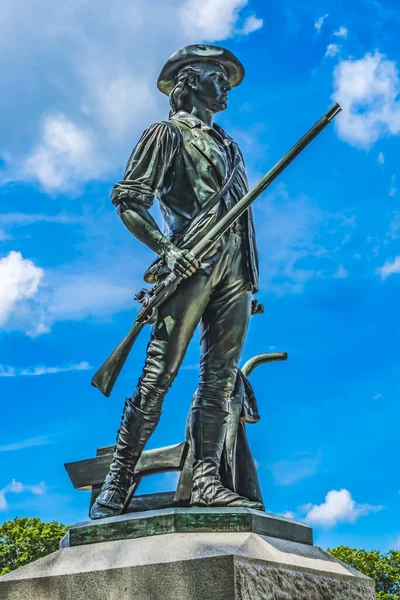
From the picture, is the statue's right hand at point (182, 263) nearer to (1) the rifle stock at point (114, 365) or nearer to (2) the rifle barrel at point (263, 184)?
(2) the rifle barrel at point (263, 184)

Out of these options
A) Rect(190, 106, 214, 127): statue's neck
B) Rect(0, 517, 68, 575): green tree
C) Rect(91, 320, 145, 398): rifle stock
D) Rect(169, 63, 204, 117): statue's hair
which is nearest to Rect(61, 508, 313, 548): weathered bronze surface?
Rect(91, 320, 145, 398): rifle stock

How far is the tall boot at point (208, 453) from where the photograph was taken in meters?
6.68

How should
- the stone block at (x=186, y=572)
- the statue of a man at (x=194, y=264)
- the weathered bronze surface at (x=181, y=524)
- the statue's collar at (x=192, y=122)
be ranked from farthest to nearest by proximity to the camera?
the statue's collar at (x=192, y=122) → the statue of a man at (x=194, y=264) → the weathered bronze surface at (x=181, y=524) → the stone block at (x=186, y=572)

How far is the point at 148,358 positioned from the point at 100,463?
114 centimetres

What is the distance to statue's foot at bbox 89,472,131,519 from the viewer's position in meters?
6.84

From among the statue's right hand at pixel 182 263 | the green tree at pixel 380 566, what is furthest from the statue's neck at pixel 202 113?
the green tree at pixel 380 566

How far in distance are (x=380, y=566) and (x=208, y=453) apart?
35.8m

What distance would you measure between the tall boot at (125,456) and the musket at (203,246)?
0.52m

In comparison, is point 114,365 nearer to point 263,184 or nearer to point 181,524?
point 181,524

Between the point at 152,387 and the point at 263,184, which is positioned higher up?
the point at 263,184

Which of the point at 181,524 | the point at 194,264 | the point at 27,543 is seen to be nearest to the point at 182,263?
the point at 194,264

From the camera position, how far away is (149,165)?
7.33 metres

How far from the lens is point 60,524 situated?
120 feet

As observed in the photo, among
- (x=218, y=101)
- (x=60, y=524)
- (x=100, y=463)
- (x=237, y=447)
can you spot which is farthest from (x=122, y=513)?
(x=60, y=524)
